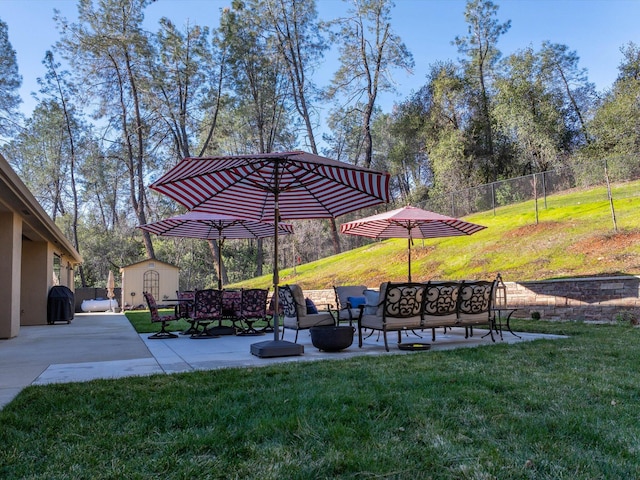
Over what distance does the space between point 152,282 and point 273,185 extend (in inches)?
625

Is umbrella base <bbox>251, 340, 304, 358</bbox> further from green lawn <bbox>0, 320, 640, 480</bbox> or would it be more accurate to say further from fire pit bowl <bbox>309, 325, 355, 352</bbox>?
Result: green lawn <bbox>0, 320, 640, 480</bbox>

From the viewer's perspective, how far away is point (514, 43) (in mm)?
26594

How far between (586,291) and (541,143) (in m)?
17.3

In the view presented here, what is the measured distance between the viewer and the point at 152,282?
66.7ft

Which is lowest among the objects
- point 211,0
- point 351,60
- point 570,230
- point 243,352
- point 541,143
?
point 243,352

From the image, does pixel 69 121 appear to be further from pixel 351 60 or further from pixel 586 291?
pixel 586 291

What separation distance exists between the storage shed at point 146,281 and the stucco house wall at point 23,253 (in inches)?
216

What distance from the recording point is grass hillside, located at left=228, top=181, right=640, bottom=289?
10.6 meters

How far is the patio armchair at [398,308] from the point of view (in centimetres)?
590

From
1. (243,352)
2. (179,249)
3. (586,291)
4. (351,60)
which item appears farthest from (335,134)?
(243,352)

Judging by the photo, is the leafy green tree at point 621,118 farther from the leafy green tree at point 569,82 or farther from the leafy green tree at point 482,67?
the leafy green tree at point 482,67

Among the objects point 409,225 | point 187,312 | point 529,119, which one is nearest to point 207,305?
point 187,312

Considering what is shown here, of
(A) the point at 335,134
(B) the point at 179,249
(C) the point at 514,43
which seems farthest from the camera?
(B) the point at 179,249

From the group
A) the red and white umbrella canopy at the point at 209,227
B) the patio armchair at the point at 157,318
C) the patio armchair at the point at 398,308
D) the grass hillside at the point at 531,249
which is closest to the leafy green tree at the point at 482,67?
the grass hillside at the point at 531,249
